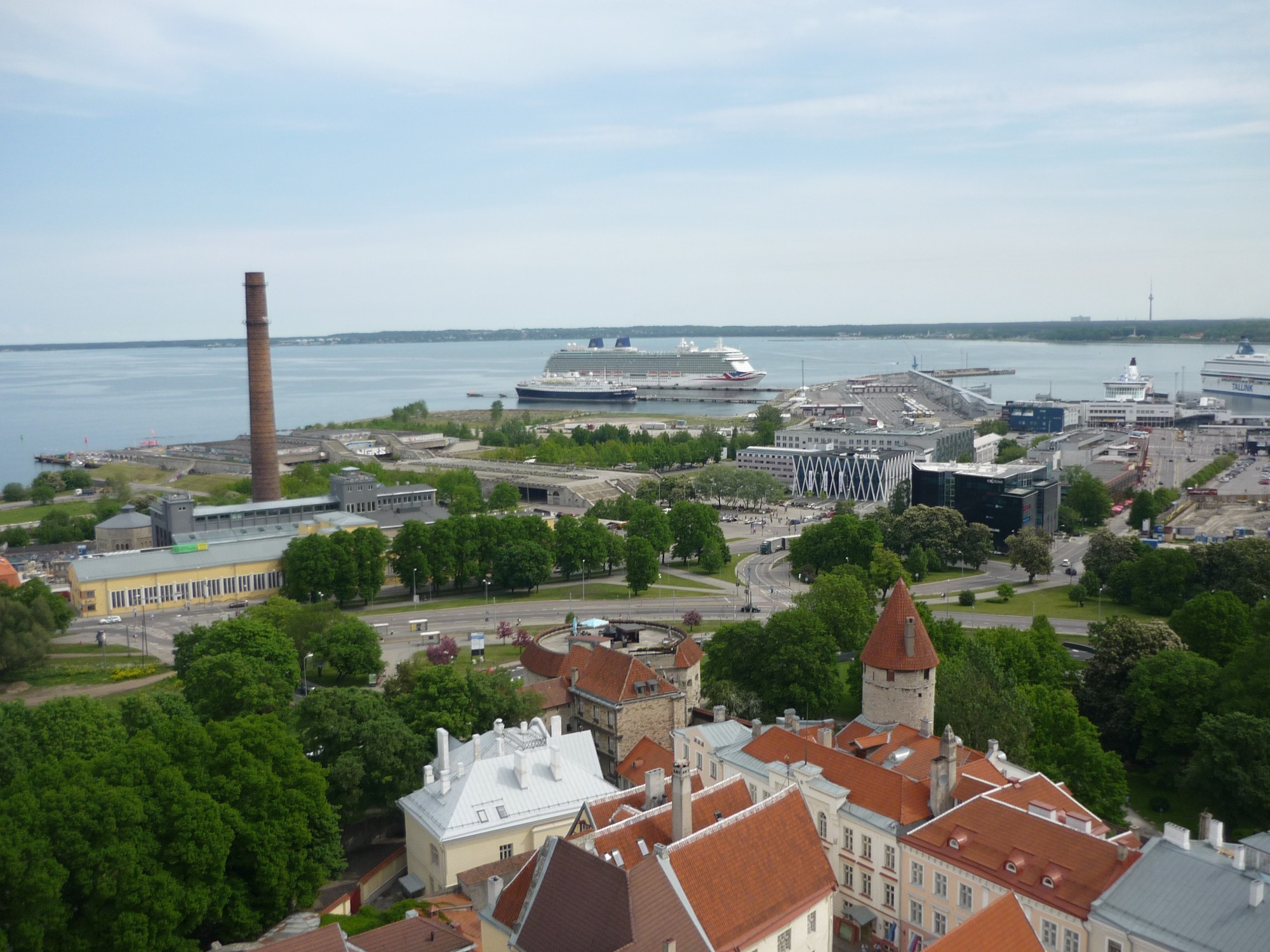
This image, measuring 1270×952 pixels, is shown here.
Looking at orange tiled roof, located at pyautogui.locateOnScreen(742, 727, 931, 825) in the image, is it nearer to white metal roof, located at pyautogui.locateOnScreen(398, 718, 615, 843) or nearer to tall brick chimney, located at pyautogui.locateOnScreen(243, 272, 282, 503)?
white metal roof, located at pyautogui.locateOnScreen(398, 718, 615, 843)

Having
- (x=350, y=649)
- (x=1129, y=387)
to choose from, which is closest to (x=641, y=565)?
(x=350, y=649)

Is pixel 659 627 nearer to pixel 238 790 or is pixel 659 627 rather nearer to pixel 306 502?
pixel 238 790

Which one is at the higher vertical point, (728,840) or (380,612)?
(728,840)

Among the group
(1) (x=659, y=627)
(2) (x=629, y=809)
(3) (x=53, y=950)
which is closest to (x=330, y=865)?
(3) (x=53, y=950)

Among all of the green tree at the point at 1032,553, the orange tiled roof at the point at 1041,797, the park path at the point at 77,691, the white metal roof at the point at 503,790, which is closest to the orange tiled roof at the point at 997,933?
the orange tiled roof at the point at 1041,797

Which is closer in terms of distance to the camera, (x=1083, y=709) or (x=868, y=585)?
(x=1083, y=709)

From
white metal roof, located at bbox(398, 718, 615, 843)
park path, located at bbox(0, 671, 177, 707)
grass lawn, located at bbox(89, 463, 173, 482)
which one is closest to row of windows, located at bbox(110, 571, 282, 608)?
park path, located at bbox(0, 671, 177, 707)
